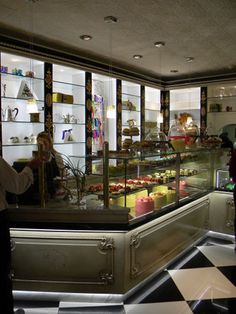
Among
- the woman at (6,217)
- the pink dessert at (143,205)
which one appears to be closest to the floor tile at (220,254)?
the pink dessert at (143,205)

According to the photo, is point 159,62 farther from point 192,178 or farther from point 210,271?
point 210,271

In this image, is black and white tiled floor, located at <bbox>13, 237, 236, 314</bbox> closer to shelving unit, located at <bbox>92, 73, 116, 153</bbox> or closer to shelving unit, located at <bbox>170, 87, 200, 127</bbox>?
shelving unit, located at <bbox>92, 73, 116, 153</bbox>

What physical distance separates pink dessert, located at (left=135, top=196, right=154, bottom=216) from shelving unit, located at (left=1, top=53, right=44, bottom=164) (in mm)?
2295

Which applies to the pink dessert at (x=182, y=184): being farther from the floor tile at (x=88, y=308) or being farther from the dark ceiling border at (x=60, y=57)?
the dark ceiling border at (x=60, y=57)

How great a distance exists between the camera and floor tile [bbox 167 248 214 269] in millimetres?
3322

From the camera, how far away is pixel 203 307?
2539mm

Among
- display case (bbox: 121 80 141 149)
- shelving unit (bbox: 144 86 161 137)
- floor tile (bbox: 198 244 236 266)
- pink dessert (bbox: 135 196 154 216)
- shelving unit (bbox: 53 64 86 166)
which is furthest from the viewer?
shelving unit (bbox: 144 86 161 137)

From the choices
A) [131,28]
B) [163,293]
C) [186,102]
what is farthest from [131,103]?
[163,293]

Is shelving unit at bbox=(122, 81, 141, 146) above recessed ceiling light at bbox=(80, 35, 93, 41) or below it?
→ below

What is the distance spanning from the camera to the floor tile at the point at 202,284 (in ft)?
8.97

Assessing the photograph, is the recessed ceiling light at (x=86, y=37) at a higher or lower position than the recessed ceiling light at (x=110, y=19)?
higher

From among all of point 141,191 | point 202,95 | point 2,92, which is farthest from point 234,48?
point 2,92

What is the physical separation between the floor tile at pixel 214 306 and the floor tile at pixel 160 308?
67mm

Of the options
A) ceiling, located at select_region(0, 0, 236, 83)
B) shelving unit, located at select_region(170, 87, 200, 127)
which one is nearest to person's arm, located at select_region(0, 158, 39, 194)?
ceiling, located at select_region(0, 0, 236, 83)
